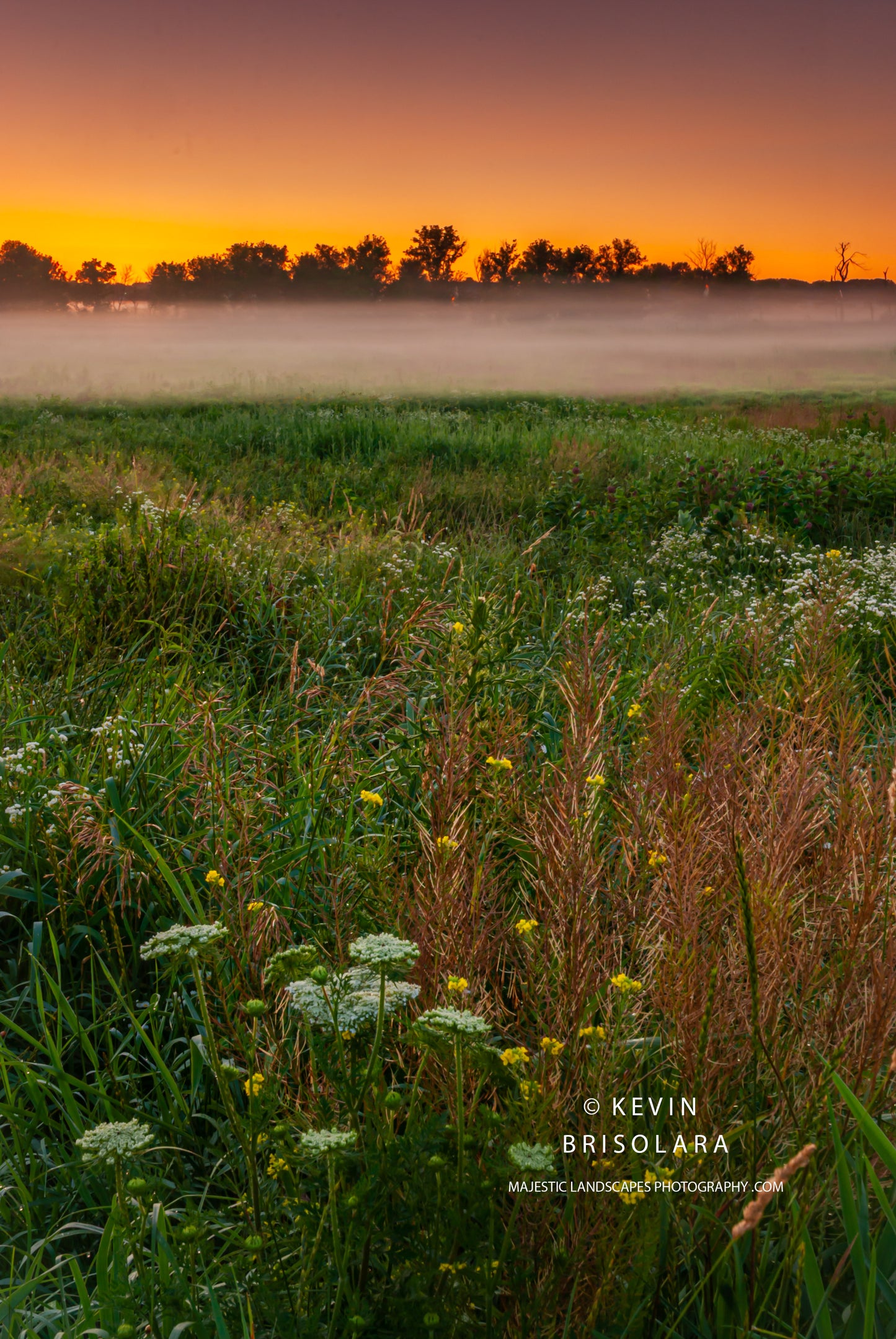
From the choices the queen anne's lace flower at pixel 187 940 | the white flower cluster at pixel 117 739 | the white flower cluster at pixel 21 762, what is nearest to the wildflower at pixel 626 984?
the queen anne's lace flower at pixel 187 940

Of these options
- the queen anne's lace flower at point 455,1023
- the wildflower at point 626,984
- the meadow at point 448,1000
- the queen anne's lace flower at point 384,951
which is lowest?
the meadow at point 448,1000

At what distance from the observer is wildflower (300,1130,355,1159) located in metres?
1.11

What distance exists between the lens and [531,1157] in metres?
1.17

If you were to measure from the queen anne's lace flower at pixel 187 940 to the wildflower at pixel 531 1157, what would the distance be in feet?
1.64

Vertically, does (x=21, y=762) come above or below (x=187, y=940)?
below

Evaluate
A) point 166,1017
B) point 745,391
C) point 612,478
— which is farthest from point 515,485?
point 745,391

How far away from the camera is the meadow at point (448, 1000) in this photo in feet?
4.07

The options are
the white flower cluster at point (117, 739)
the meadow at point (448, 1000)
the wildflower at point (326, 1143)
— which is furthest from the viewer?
the white flower cluster at point (117, 739)

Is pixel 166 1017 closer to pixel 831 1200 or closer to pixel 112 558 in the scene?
pixel 831 1200

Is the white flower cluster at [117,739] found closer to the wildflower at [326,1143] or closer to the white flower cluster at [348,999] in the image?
the white flower cluster at [348,999]

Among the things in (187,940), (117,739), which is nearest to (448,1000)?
(187,940)

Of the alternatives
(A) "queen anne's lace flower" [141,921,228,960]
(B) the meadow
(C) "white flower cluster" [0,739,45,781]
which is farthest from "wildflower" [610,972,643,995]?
(C) "white flower cluster" [0,739,45,781]

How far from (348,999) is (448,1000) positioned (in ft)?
0.65

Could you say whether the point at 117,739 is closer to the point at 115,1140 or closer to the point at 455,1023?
the point at 115,1140
